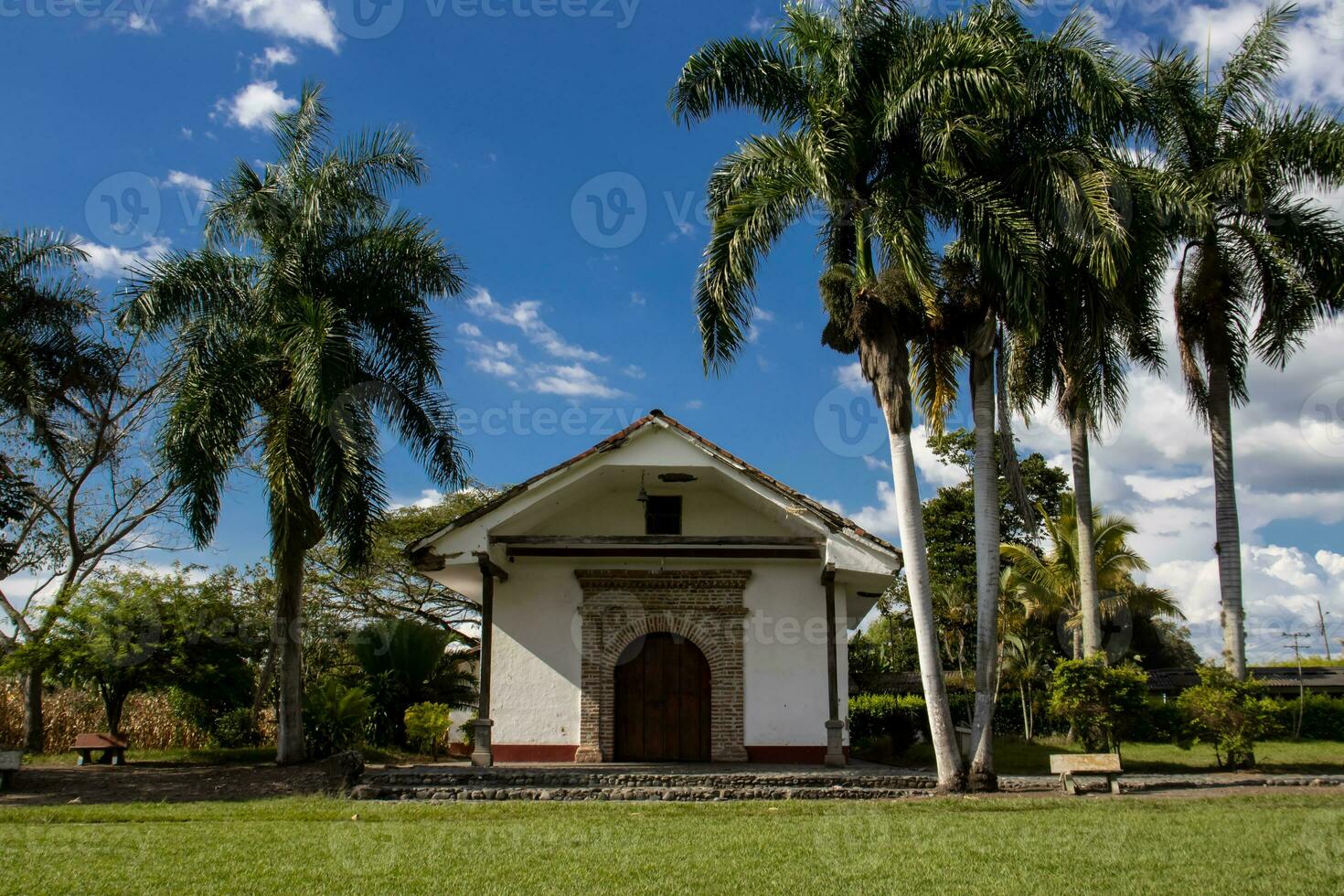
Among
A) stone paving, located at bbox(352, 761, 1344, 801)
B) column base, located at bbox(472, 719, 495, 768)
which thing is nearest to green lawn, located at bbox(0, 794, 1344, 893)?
stone paving, located at bbox(352, 761, 1344, 801)

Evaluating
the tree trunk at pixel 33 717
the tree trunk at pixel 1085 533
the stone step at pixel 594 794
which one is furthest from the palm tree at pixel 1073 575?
the tree trunk at pixel 33 717

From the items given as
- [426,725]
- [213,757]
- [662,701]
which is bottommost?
[213,757]

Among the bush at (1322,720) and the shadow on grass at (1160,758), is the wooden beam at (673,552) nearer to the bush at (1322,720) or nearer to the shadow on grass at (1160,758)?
the shadow on grass at (1160,758)

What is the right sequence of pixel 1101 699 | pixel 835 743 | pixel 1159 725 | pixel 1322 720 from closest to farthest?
1. pixel 835 743
2. pixel 1101 699
3. pixel 1159 725
4. pixel 1322 720

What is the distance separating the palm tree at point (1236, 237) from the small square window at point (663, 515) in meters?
9.49

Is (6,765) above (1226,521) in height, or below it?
below

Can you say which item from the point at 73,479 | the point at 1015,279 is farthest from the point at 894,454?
the point at 73,479

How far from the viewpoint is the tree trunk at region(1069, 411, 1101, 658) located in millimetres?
Result: 18344

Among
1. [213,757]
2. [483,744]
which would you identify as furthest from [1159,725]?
[213,757]

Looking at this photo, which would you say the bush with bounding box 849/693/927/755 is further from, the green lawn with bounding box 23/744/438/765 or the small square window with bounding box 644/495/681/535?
the green lawn with bounding box 23/744/438/765

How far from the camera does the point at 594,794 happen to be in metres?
11.9

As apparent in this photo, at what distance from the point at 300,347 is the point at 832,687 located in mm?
9339

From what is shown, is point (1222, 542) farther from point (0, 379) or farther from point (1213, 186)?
point (0, 379)

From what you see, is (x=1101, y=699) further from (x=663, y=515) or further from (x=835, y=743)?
(x=663, y=515)
